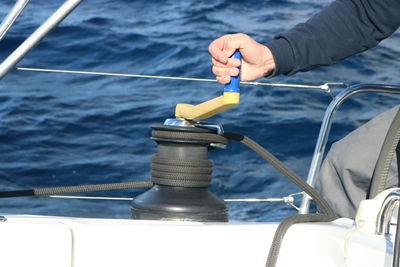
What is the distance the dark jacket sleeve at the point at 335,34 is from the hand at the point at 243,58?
0.03m

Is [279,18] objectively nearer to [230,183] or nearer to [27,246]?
[230,183]

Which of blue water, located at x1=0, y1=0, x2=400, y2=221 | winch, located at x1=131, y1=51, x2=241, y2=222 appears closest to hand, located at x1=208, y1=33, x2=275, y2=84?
winch, located at x1=131, y1=51, x2=241, y2=222

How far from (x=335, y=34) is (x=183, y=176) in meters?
0.41

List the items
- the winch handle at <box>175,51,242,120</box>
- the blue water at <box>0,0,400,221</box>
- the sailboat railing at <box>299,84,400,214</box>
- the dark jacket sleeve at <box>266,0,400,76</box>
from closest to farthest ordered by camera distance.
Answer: the winch handle at <box>175,51,242,120</box>, the dark jacket sleeve at <box>266,0,400,76</box>, the sailboat railing at <box>299,84,400,214</box>, the blue water at <box>0,0,400,221</box>

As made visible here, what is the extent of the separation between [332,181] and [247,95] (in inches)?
132

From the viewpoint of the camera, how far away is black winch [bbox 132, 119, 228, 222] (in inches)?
62.2

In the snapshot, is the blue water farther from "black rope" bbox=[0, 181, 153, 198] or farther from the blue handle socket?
the blue handle socket

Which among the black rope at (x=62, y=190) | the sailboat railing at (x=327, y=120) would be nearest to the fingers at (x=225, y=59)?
the black rope at (x=62, y=190)

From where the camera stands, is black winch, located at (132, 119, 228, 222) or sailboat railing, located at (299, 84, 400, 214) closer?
black winch, located at (132, 119, 228, 222)

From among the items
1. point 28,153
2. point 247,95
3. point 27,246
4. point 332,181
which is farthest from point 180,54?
point 27,246

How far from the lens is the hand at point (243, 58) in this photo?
1403 millimetres

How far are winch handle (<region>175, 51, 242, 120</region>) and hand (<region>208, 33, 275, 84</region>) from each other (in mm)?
13

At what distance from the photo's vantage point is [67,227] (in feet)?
4.72

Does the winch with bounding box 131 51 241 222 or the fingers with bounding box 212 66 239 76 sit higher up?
the fingers with bounding box 212 66 239 76
